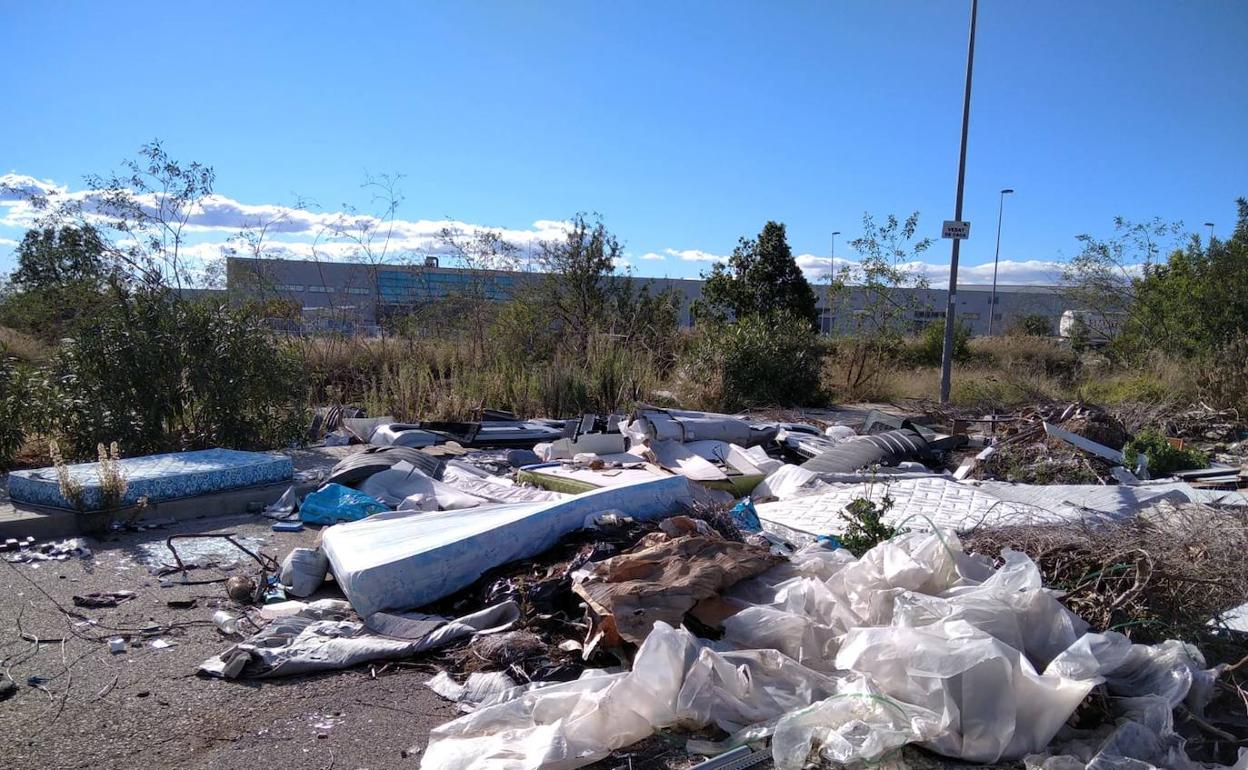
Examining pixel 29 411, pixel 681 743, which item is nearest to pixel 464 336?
pixel 29 411

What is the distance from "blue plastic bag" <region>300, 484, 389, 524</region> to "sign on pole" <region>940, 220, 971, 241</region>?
11354mm

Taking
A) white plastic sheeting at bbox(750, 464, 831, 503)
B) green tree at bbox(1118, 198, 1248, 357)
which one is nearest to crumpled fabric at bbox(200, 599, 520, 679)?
white plastic sheeting at bbox(750, 464, 831, 503)

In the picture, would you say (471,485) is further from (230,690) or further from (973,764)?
(973,764)

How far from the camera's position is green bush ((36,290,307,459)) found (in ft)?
25.8

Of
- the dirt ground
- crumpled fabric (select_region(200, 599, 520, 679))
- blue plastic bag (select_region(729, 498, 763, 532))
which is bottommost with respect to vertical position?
the dirt ground

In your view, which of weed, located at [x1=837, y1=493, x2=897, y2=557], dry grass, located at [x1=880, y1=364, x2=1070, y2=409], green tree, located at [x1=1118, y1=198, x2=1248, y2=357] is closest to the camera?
weed, located at [x1=837, y1=493, x2=897, y2=557]

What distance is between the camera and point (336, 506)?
6.62m

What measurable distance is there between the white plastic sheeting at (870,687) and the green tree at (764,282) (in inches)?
737

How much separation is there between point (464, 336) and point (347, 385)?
1994mm

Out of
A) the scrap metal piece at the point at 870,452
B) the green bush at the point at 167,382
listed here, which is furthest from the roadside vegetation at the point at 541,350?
the scrap metal piece at the point at 870,452

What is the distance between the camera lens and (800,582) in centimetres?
408

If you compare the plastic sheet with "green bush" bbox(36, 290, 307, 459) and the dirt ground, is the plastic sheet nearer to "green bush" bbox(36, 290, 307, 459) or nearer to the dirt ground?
the dirt ground

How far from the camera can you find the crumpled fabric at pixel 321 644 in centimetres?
386

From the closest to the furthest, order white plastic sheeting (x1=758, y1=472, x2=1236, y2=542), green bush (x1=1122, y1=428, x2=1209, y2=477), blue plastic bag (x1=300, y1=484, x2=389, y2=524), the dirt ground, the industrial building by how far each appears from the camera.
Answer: the dirt ground < white plastic sheeting (x1=758, y1=472, x2=1236, y2=542) < blue plastic bag (x1=300, y1=484, x2=389, y2=524) < green bush (x1=1122, y1=428, x2=1209, y2=477) < the industrial building
